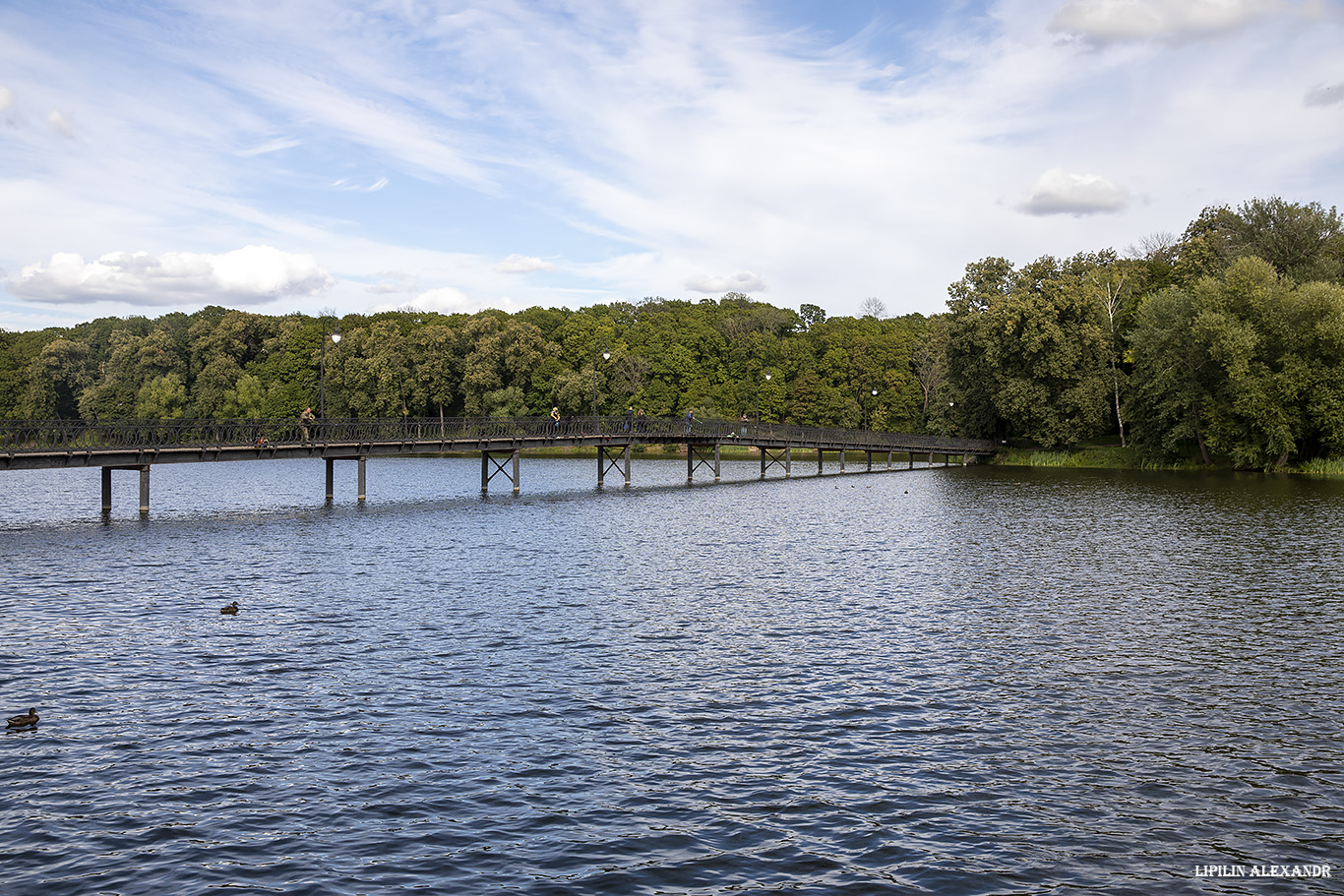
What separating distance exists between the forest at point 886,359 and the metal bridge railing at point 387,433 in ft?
21.0

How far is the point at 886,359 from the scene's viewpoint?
123m

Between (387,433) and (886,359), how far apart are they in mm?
86178

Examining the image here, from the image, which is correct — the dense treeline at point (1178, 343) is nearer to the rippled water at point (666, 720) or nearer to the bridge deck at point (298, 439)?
the bridge deck at point (298, 439)

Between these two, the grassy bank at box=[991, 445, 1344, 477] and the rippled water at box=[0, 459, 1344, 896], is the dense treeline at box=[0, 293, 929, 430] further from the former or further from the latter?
the rippled water at box=[0, 459, 1344, 896]

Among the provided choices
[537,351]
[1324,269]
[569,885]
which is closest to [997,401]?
[1324,269]

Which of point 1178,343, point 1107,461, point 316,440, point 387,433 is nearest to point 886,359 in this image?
point 1107,461

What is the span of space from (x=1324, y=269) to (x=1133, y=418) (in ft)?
56.0

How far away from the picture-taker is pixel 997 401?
281 ft

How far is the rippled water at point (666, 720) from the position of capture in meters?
9.47

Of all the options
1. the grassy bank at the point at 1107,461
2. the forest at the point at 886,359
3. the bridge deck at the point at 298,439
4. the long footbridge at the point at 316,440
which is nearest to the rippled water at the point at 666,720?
the bridge deck at the point at 298,439

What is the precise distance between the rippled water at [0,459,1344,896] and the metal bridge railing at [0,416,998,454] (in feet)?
29.1

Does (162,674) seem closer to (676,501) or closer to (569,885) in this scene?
(569,885)

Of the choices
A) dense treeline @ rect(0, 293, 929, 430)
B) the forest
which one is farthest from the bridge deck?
dense treeline @ rect(0, 293, 929, 430)

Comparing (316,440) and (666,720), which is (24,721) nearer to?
(666,720)
